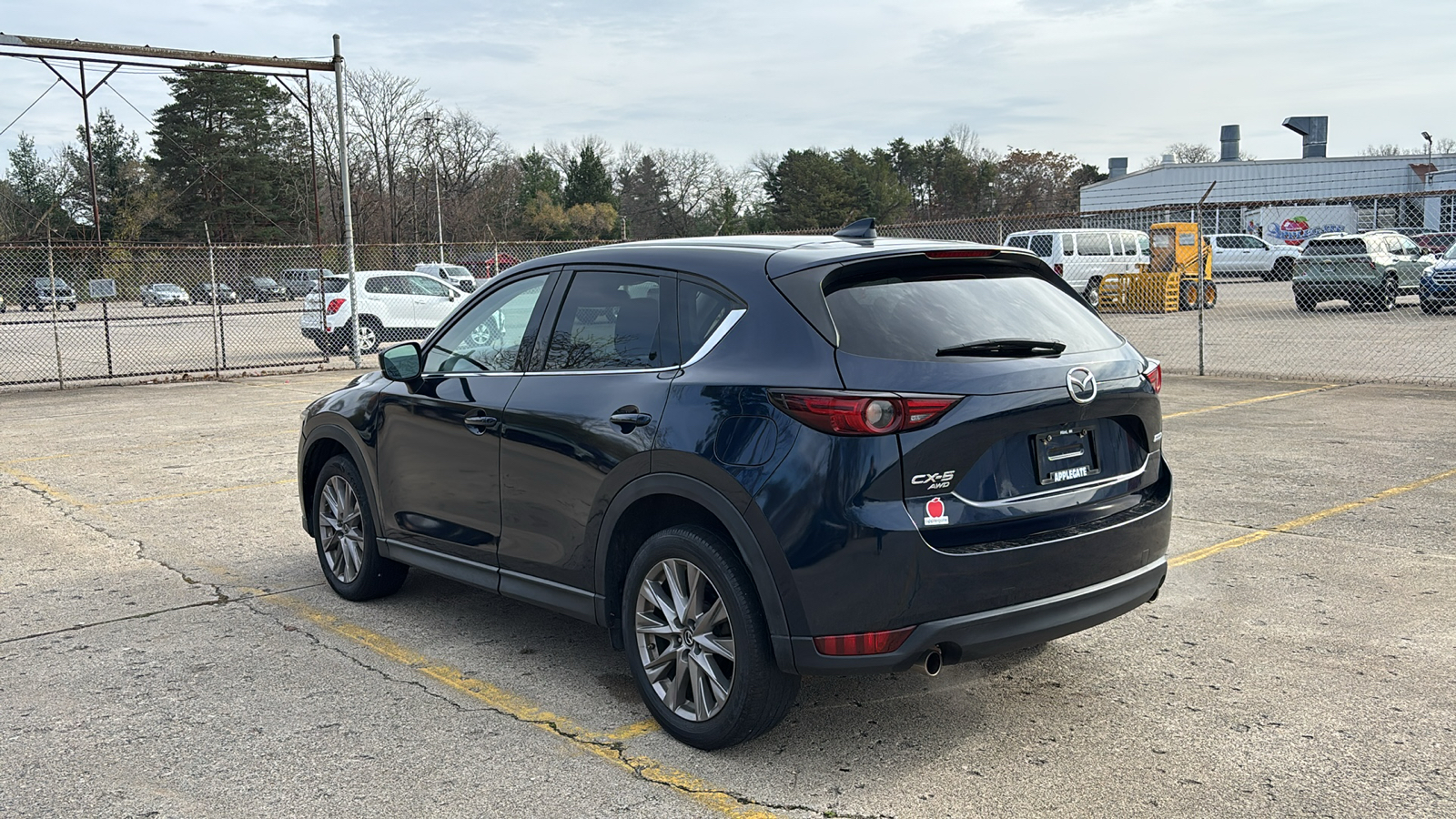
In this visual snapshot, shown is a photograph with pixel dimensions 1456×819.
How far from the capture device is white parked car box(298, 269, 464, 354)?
2214 cm

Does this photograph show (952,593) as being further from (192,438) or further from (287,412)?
(287,412)

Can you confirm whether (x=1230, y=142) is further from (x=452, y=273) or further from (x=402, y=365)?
(x=402, y=365)

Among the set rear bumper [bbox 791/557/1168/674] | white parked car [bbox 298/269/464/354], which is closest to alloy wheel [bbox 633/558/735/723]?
rear bumper [bbox 791/557/1168/674]

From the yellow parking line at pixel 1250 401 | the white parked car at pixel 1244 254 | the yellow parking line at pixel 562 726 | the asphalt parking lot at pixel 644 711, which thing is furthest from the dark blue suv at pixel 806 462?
the white parked car at pixel 1244 254

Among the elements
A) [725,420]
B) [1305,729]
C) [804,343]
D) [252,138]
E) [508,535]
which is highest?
[252,138]

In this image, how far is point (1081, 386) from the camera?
371cm

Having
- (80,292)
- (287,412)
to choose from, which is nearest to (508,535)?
(287,412)

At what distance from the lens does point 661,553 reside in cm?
380

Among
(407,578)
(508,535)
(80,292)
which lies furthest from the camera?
(80,292)

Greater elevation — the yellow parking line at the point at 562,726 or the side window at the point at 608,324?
the side window at the point at 608,324

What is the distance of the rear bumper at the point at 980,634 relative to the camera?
340cm

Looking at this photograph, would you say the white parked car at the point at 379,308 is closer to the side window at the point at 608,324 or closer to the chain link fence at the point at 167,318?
the chain link fence at the point at 167,318

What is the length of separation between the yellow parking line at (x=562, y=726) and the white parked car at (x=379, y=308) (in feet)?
57.0

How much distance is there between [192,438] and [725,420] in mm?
9496
